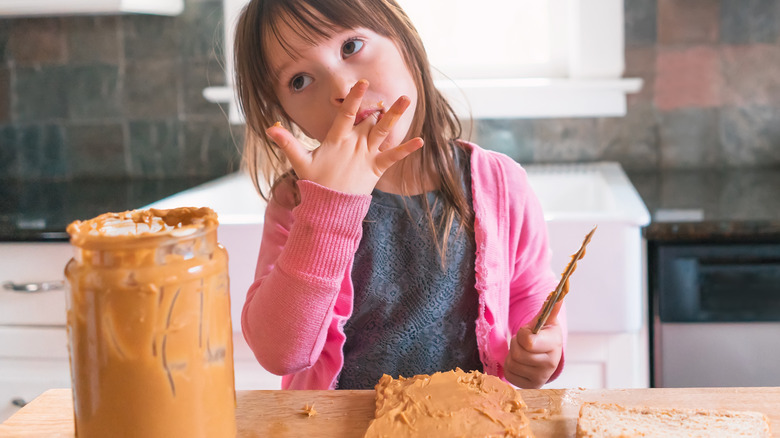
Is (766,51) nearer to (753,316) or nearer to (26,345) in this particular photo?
(753,316)

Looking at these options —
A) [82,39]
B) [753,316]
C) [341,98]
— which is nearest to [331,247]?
[341,98]

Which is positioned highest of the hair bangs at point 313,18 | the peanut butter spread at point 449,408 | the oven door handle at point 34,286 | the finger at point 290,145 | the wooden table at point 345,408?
the hair bangs at point 313,18

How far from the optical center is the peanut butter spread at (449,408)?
0.58 meters

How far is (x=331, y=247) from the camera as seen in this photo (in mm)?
727

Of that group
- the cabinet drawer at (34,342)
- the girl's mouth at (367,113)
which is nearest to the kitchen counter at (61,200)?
the cabinet drawer at (34,342)

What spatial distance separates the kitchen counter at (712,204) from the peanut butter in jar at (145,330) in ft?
3.48

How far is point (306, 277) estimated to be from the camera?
0.74m

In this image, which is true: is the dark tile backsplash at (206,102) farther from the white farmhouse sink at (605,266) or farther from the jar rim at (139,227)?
the jar rim at (139,227)

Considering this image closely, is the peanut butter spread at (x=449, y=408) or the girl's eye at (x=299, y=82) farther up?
the girl's eye at (x=299, y=82)

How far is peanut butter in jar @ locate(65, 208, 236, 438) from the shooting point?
1.61 ft

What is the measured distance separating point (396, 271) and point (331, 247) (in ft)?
0.99

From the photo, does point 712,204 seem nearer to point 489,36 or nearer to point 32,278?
point 489,36

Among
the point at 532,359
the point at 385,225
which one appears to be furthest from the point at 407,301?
the point at 532,359

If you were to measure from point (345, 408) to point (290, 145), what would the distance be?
0.82 feet
